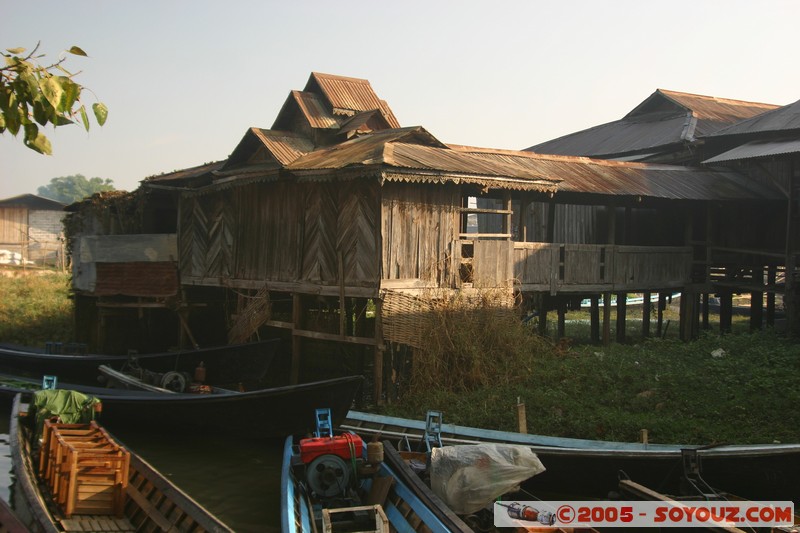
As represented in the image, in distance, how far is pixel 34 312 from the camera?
77.4 ft

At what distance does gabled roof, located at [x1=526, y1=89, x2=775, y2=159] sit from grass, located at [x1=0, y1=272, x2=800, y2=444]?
7.83m

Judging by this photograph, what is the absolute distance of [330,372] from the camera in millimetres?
16156

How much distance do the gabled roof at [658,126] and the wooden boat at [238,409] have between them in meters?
14.1

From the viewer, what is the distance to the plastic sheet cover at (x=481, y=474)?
7.44 metres

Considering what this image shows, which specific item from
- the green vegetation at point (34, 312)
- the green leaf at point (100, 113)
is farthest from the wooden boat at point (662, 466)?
the green vegetation at point (34, 312)

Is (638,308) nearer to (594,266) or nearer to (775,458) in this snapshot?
(594,266)

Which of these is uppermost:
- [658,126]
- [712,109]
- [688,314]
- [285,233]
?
[712,109]

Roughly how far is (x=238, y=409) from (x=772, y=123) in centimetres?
1496

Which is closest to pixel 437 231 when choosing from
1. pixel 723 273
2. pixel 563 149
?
pixel 723 273

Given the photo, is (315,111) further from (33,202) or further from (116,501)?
(33,202)

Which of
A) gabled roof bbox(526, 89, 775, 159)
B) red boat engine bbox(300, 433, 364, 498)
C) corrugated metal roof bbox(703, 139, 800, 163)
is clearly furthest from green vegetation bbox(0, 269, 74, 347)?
corrugated metal roof bbox(703, 139, 800, 163)

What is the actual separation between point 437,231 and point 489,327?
6.29ft

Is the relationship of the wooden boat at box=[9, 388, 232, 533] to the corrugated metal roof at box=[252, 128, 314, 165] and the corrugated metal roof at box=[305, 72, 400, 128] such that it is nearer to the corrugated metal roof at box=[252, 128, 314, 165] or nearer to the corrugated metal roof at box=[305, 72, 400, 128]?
the corrugated metal roof at box=[252, 128, 314, 165]

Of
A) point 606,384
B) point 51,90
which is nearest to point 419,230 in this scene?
point 606,384
